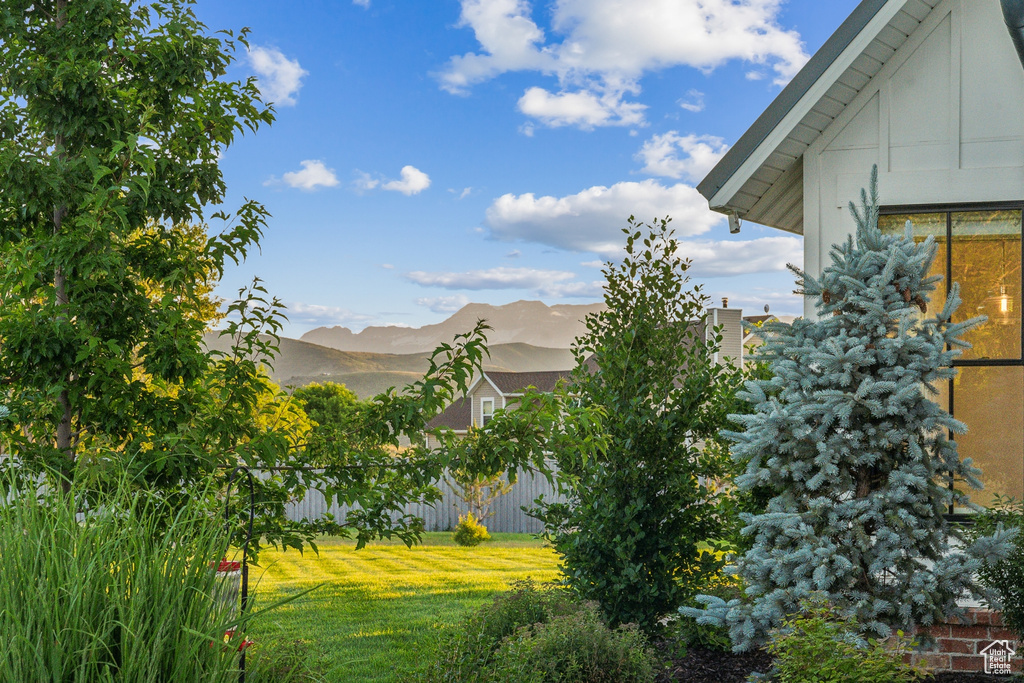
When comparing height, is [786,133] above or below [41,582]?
above

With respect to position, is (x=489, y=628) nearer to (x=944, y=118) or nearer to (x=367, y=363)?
(x=944, y=118)

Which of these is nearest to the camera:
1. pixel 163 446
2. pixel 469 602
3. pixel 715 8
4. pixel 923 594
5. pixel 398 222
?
pixel 163 446

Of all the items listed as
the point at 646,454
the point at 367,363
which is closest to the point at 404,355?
the point at 367,363

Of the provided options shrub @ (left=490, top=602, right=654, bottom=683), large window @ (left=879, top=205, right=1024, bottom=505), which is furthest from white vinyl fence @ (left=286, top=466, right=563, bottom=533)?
shrub @ (left=490, top=602, right=654, bottom=683)

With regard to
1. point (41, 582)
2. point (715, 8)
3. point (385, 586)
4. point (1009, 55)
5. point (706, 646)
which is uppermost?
point (715, 8)

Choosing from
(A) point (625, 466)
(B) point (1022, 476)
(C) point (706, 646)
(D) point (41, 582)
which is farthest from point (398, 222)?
(D) point (41, 582)

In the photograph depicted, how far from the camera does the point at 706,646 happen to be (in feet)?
17.5

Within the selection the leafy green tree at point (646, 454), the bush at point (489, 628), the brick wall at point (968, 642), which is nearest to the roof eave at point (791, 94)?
the leafy green tree at point (646, 454)

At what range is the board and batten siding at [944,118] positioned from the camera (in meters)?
4.91

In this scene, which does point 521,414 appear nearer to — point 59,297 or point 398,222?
point 59,297

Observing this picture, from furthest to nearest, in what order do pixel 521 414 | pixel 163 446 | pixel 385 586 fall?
pixel 385 586 < pixel 163 446 < pixel 521 414

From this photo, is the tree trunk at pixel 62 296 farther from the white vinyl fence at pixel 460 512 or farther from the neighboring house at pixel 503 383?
the neighboring house at pixel 503 383

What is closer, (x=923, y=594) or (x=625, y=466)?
(x=923, y=594)

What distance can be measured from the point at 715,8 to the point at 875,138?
3.47 metres
